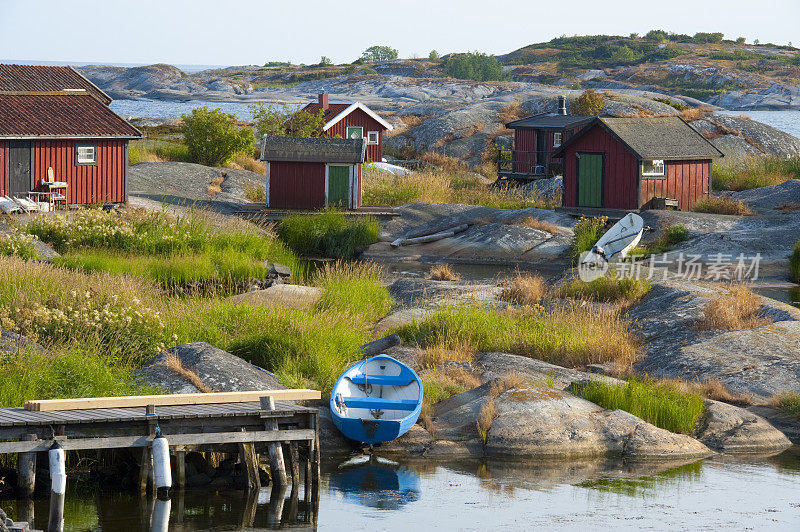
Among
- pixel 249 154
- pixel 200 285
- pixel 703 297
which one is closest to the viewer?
pixel 703 297

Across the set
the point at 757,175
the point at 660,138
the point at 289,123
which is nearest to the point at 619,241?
the point at 660,138

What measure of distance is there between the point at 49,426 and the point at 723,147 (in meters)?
51.5

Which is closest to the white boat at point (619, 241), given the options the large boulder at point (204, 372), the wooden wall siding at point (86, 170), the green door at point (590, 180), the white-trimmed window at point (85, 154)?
the green door at point (590, 180)

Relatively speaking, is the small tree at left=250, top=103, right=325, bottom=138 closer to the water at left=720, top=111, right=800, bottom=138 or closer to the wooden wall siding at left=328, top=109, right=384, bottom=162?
the wooden wall siding at left=328, top=109, right=384, bottom=162

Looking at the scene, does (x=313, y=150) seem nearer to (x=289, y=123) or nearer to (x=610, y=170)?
(x=610, y=170)

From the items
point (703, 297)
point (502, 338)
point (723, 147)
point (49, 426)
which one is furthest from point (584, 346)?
point (723, 147)

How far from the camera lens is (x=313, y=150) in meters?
39.3

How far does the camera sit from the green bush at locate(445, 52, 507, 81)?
154 metres

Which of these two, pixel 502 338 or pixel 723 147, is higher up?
pixel 723 147

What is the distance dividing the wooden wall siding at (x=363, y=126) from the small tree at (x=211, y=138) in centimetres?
586

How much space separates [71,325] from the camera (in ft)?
52.9

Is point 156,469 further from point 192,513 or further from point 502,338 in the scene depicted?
point 502,338

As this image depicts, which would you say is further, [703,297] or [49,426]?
[703,297]

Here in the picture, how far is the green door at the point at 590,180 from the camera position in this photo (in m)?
37.7
